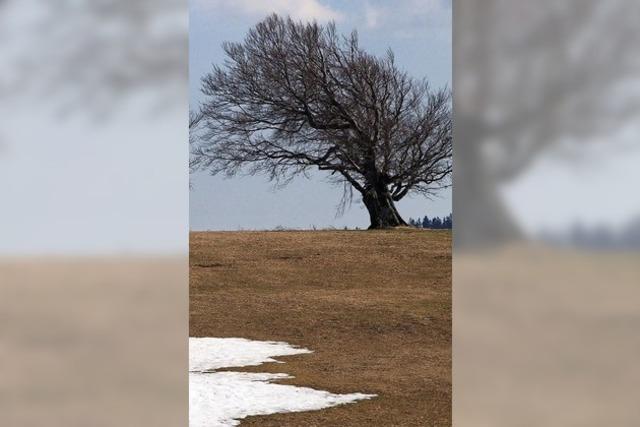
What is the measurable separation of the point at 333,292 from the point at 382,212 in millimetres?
825

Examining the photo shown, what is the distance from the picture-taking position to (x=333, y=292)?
6.64 metres

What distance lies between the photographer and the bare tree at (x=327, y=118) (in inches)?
268

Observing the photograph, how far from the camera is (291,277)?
662cm
